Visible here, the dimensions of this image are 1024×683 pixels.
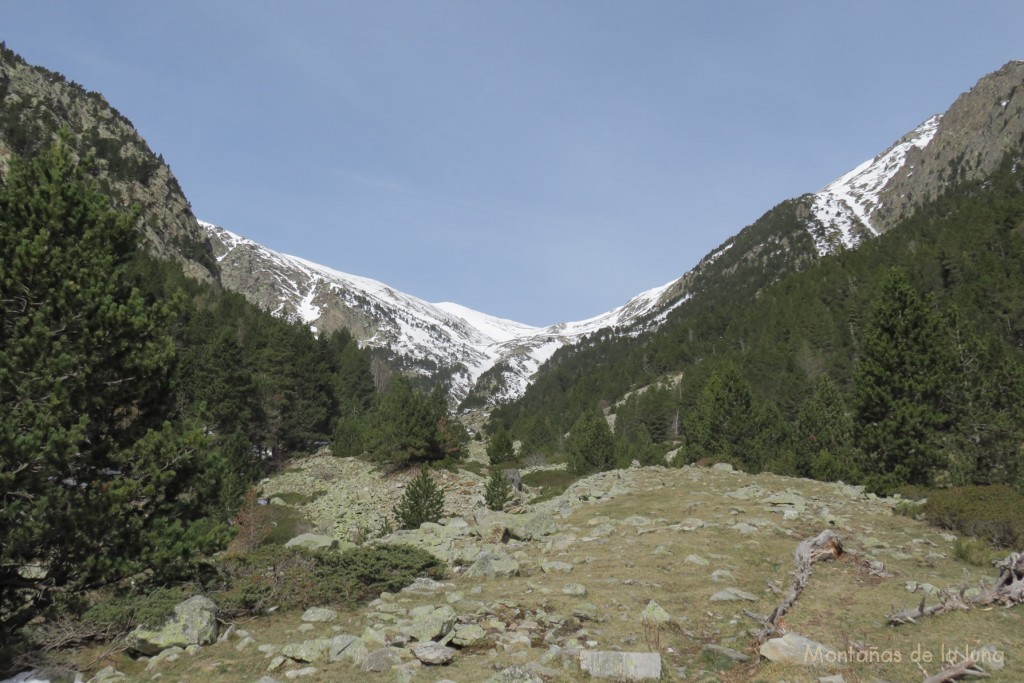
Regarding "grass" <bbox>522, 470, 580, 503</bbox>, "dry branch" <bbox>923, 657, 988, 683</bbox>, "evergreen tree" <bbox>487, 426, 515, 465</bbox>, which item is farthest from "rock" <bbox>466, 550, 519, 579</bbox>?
"evergreen tree" <bbox>487, 426, 515, 465</bbox>

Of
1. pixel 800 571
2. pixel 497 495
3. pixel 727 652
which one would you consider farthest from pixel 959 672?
pixel 497 495

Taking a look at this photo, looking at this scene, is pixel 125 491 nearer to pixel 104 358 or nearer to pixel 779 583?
pixel 104 358

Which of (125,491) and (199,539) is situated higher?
(125,491)

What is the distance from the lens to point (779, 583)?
10445mm

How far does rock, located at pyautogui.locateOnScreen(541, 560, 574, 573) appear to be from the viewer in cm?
1199

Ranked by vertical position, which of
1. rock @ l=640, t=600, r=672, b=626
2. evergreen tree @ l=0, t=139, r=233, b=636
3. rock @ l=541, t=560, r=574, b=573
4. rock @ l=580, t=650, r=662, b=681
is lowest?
rock @ l=541, t=560, r=574, b=573

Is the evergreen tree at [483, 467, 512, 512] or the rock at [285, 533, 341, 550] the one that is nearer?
the rock at [285, 533, 341, 550]

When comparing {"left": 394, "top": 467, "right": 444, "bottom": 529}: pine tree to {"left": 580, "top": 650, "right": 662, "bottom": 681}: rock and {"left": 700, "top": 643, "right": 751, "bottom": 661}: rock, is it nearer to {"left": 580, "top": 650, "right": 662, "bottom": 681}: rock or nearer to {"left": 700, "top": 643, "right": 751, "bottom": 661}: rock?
{"left": 700, "top": 643, "right": 751, "bottom": 661}: rock

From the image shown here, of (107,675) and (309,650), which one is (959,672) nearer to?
(309,650)

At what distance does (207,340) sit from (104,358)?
46.1 meters

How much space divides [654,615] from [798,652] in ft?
7.08

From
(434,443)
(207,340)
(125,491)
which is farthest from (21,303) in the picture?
(207,340)

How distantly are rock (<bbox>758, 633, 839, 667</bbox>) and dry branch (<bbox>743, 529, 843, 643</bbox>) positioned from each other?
471mm

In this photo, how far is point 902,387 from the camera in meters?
23.7
